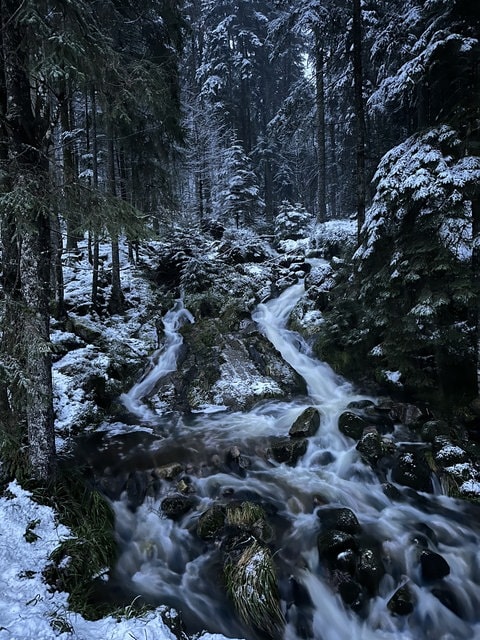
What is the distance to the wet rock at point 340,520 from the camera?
239 inches

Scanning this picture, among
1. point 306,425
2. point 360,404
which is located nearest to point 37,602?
point 306,425

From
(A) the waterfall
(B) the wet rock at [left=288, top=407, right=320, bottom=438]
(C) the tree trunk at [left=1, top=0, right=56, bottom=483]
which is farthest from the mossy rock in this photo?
(A) the waterfall

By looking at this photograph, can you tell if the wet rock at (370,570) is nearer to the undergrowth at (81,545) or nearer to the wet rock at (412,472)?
the wet rock at (412,472)

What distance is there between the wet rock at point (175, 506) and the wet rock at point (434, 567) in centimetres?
380

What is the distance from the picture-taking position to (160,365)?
12.1m

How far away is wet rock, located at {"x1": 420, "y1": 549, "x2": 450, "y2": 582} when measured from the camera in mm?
5332

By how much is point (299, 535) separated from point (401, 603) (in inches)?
65.7

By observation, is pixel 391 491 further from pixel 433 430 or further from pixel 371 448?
pixel 433 430

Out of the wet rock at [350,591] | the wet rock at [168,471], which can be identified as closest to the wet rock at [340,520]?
the wet rock at [350,591]

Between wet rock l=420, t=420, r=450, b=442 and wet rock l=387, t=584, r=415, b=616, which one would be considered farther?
wet rock l=420, t=420, r=450, b=442

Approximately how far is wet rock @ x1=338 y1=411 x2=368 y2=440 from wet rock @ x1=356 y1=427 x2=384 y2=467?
28 cm

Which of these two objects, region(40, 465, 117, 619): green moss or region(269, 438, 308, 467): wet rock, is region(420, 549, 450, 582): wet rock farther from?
region(40, 465, 117, 619): green moss

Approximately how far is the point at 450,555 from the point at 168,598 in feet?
14.2

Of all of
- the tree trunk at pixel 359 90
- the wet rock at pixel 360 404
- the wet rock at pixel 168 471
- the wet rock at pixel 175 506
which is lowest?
the wet rock at pixel 175 506
